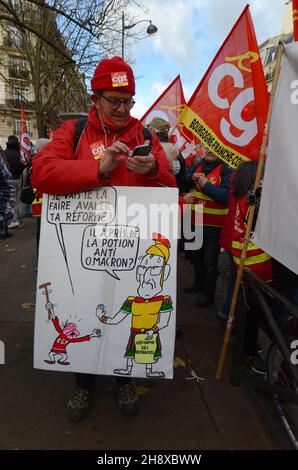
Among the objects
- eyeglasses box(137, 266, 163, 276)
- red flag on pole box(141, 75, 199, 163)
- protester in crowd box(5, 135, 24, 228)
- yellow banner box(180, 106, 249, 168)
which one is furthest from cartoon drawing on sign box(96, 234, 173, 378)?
protester in crowd box(5, 135, 24, 228)

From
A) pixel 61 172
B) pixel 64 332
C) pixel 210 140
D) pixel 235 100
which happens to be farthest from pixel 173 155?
pixel 64 332

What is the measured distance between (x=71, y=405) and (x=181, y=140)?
414 cm

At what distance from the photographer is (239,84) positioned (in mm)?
2707

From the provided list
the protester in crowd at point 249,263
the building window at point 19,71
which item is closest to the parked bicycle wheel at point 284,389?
the protester in crowd at point 249,263

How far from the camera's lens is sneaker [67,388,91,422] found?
230cm

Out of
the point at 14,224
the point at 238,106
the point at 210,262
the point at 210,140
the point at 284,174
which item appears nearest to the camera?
the point at 284,174

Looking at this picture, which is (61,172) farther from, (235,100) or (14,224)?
(14,224)

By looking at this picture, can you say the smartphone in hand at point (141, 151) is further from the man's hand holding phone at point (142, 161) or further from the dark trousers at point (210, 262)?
the dark trousers at point (210, 262)

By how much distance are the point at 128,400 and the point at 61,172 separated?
149 centimetres

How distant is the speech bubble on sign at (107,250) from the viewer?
7.02 feet

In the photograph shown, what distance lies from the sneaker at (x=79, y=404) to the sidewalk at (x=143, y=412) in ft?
0.15

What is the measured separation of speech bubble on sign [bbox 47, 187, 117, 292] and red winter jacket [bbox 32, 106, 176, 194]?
7cm

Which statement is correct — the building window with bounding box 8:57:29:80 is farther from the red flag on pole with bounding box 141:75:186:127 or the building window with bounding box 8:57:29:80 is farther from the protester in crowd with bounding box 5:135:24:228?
the red flag on pole with bounding box 141:75:186:127

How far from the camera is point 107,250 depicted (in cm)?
214
